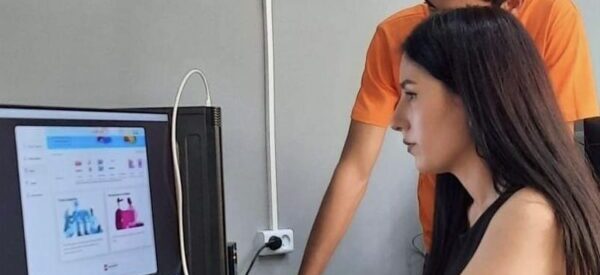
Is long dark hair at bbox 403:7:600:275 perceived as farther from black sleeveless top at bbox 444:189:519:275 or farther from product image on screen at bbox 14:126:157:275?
product image on screen at bbox 14:126:157:275

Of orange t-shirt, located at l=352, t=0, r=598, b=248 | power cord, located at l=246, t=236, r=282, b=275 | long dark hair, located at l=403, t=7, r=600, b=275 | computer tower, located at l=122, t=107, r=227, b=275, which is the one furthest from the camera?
power cord, located at l=246, t=236, r=282, b=275

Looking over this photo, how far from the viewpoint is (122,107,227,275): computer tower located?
1174 millimetres

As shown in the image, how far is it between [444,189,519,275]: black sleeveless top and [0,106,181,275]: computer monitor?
425 mm

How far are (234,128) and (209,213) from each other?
50 cm

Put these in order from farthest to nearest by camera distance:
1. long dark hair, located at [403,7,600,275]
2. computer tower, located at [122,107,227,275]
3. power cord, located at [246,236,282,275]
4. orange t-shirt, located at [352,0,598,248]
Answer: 1. power cord, located at [246,236,282,275]
2. orange t-shirt, located at [352,0,598,248]
3. computer tower, located at [122,107,227,275]
4. long dark hair, located at [403,7,600,275]

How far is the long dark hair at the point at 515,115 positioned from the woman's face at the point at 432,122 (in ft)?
0.06

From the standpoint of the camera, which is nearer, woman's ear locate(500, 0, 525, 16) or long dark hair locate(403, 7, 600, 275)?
long dark hair locate(403, 7, 600, 275)

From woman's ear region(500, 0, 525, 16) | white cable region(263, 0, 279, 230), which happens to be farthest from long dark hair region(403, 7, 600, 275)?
white cable region(263, 0, 279, 230)

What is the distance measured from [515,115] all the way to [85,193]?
0.58 m

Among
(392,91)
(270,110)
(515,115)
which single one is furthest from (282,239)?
(515,115)

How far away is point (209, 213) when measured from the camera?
46.4 inches

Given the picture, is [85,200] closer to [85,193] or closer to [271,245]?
[85,193]

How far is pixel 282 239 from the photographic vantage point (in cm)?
170

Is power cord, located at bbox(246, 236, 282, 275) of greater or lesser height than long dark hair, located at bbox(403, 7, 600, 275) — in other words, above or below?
below
